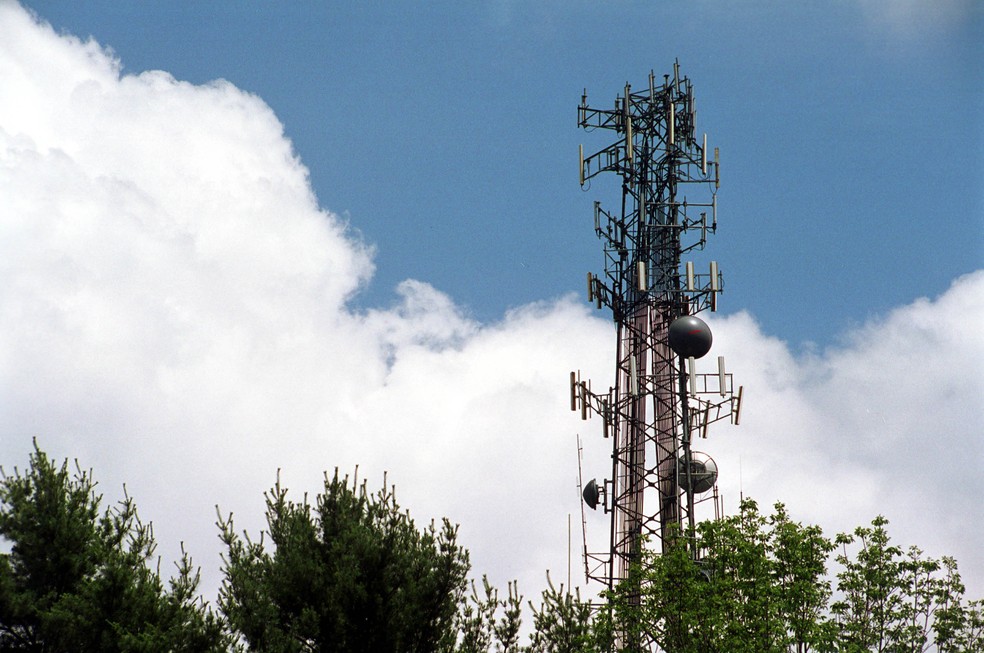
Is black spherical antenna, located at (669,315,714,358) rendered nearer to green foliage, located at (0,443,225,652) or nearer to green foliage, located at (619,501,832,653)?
green foliage, located at (619,501,832,653)

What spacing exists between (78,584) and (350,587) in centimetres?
750

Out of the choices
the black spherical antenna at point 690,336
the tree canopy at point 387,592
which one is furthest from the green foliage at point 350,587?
the black spherical antenna at point 690,336

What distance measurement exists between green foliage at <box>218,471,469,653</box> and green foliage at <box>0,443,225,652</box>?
125 cm

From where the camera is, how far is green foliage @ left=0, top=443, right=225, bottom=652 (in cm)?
2523

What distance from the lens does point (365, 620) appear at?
Result: 2352 cm

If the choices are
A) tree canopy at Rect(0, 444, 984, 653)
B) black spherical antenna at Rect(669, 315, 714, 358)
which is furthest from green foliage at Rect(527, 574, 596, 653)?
black spherical antenna at Rect(669, 315, 714, 358)

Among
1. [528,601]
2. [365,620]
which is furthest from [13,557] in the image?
[528,601]

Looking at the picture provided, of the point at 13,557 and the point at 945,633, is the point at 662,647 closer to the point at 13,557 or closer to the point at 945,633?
the point at 945,633

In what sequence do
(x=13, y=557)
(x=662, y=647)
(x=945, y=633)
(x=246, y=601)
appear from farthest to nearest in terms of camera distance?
1. (x=945, y=633)
2. (x=662, y=647)
3. (x=13, y=557)
4. (x=246, y=601)

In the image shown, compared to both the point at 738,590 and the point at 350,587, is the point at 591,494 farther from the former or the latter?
the point at 350,587

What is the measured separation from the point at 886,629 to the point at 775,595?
5695mm

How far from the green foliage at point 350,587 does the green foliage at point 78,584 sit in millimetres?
1246

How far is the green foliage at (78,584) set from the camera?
82.8 ft

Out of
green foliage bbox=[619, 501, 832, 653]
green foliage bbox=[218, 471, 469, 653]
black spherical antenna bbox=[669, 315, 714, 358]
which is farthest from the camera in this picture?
black spherical antenna bbox=[669, 315, 714, 358]
